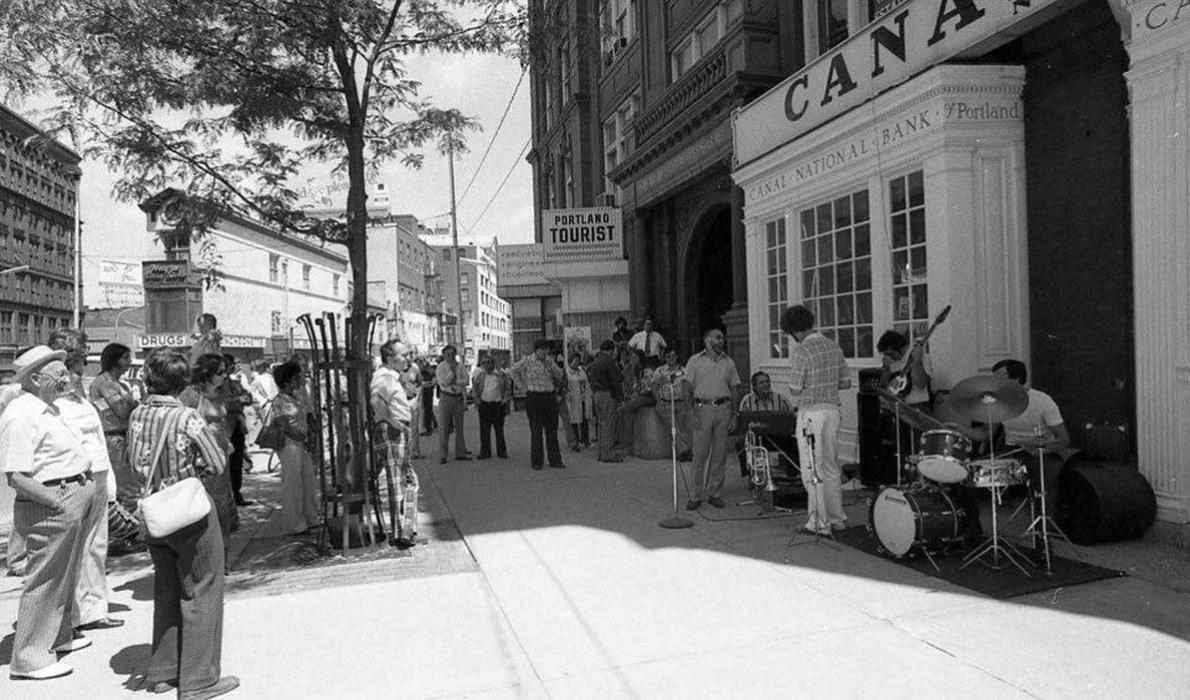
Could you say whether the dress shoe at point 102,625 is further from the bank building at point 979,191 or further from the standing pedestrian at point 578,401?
the standing pedestrian at point 578,401

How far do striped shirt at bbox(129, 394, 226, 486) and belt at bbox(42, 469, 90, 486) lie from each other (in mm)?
402

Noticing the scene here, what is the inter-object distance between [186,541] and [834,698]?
3.05m

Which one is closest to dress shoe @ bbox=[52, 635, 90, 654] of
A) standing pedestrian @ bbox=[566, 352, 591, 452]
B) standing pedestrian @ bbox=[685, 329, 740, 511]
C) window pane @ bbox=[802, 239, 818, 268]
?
standing pedestrian @ bbox=[685, 329, 740, 511]

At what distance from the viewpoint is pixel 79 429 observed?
4.30 meters

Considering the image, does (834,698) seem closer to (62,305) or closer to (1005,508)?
(1005,508)

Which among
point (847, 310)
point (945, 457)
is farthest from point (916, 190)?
point (945, 457)

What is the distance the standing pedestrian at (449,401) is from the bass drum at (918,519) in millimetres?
7721

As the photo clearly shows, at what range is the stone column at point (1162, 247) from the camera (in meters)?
5.32

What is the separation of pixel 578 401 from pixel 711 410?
526 centimetres

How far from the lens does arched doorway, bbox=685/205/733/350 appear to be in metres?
15.0

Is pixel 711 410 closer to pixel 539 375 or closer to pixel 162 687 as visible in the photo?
pixel 539 375

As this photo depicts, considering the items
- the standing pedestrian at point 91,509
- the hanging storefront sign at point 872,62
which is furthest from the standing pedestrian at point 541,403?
the standing pedestrian at point 91,509

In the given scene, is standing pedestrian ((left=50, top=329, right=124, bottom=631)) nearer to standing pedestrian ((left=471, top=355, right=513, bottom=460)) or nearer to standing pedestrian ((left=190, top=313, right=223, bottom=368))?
standing pedestrian ((left=190, top=313, right=223, bottom=368))

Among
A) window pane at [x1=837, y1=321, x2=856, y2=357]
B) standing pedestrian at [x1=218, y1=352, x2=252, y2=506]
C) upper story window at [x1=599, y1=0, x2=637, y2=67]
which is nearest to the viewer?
standing pedestrian at [x1=218, y1=352, x2=252, y2=506]
